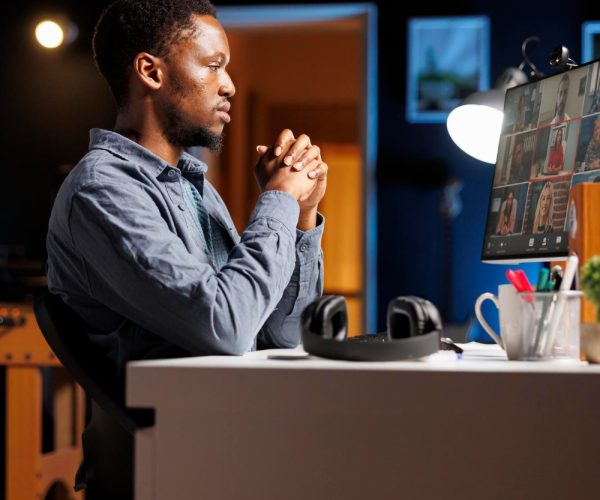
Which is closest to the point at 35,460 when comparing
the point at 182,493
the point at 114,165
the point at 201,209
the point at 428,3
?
the point at 201,209

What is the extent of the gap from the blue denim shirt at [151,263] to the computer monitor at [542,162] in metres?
0.41

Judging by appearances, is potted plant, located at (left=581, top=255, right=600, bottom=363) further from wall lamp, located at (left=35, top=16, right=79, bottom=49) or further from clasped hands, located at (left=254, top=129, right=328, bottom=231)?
wall lamp, located at (left=35, top=16, right=79, bottom=49)

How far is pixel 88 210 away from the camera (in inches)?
51.5

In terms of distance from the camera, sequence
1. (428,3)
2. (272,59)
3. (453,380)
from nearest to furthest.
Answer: (453,380), (428,3), (272,59)

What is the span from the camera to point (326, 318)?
3.64 feet

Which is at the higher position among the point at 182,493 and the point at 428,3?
the point at 428,3

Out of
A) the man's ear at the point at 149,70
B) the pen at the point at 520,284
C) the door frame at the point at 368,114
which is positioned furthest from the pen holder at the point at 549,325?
the door frame at the point at 368,114

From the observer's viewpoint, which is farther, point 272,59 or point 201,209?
point 272,59

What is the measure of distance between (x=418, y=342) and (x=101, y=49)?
0.92 meters

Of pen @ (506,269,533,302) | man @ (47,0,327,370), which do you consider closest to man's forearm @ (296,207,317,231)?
man @ (47,0,327,370)

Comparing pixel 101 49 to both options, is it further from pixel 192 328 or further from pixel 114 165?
pixel 192 328

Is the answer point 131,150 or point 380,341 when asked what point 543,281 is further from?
point 131,150

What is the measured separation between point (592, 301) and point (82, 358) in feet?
2.21

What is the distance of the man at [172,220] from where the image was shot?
1.23 meters
